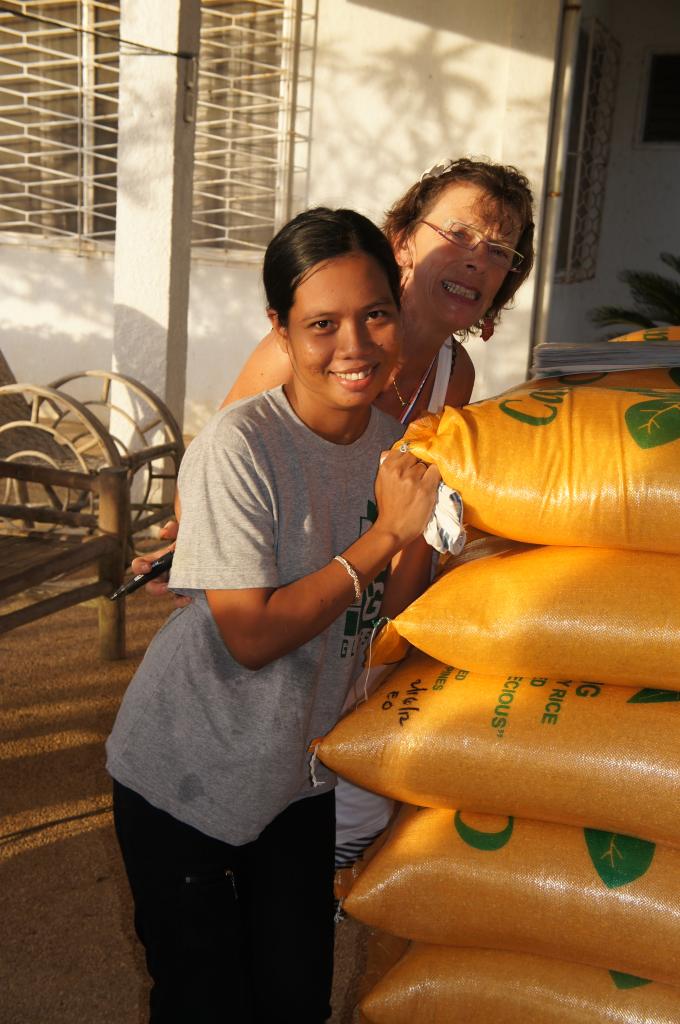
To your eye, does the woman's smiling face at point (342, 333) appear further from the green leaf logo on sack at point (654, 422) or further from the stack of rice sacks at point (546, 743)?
the green leaf logo on sack at point (654, 422)

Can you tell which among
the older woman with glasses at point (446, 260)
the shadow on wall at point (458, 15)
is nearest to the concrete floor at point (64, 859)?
the older woman with glasses at point (446, 260)

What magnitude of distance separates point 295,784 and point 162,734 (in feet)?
0.62

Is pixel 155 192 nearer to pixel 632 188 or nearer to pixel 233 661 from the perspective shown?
pixel 233 661

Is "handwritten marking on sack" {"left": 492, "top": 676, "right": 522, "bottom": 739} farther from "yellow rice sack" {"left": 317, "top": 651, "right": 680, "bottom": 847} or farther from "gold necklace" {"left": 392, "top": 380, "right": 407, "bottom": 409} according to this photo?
"gold necklace" {"left": 392, "top": 380, "right": 407, "bottom": 409}

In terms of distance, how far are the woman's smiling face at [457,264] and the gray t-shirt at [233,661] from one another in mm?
416

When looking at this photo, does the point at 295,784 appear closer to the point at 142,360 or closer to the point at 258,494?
the point at 258,494

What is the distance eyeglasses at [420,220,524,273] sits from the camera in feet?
5.61

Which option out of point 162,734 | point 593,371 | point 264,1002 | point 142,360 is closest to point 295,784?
point 162,734

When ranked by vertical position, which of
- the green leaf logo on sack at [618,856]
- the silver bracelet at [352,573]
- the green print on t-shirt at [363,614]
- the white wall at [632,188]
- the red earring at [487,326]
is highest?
the white wall at [632,188]

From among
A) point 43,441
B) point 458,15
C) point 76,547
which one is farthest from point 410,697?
point 458,15

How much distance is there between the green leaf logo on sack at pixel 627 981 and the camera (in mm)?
1366

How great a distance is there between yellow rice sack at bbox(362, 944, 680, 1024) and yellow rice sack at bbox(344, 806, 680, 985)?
0.02m

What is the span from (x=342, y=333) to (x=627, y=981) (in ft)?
2.98

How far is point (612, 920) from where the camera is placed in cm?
133
